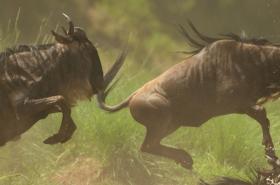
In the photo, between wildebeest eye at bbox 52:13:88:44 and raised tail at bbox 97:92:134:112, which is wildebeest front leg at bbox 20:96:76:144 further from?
raised tail at bbox 97:92:134:112

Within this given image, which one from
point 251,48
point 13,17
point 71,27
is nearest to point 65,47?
point 71,27

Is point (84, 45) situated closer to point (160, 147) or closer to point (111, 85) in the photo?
point (111, 85)

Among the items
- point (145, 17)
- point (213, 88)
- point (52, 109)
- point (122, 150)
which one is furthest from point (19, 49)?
point (145, 17)

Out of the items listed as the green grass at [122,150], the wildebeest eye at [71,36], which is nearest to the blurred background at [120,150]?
the green grass at [122,150]

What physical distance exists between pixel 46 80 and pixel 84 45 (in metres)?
0.20

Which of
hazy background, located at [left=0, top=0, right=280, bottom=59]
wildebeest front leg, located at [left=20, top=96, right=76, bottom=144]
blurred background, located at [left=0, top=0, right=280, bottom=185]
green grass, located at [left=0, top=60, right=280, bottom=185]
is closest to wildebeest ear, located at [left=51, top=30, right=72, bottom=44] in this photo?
wildebeest front leg, located at [left=20, top=96, right=76, bottom=144]

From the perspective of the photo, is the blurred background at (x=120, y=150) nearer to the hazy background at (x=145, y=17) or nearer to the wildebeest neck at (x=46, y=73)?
the hazy background at (x=145, y=17)

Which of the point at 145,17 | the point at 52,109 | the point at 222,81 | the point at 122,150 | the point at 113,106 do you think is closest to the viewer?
the point at 52,109

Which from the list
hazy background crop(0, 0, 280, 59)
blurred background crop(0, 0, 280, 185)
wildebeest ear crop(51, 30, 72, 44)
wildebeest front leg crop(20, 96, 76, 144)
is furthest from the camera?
hazy background crop(0, 0, 280, 59)

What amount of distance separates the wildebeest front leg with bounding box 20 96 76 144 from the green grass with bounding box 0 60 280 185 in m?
1.02

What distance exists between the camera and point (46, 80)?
219 cm

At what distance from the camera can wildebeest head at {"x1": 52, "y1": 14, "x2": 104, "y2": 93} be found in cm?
224

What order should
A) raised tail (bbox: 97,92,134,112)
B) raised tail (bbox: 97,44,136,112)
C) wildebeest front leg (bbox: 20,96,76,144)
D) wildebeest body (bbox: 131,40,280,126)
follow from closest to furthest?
wildebeest front leg (bbox: 20,96,76,144) < raised tail (bbox: 97,44,136,112) < wildebeest body (bbox: 131,40,280,126) < raised tail (bbox: 97,92,134,112)

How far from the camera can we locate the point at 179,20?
464 cm
